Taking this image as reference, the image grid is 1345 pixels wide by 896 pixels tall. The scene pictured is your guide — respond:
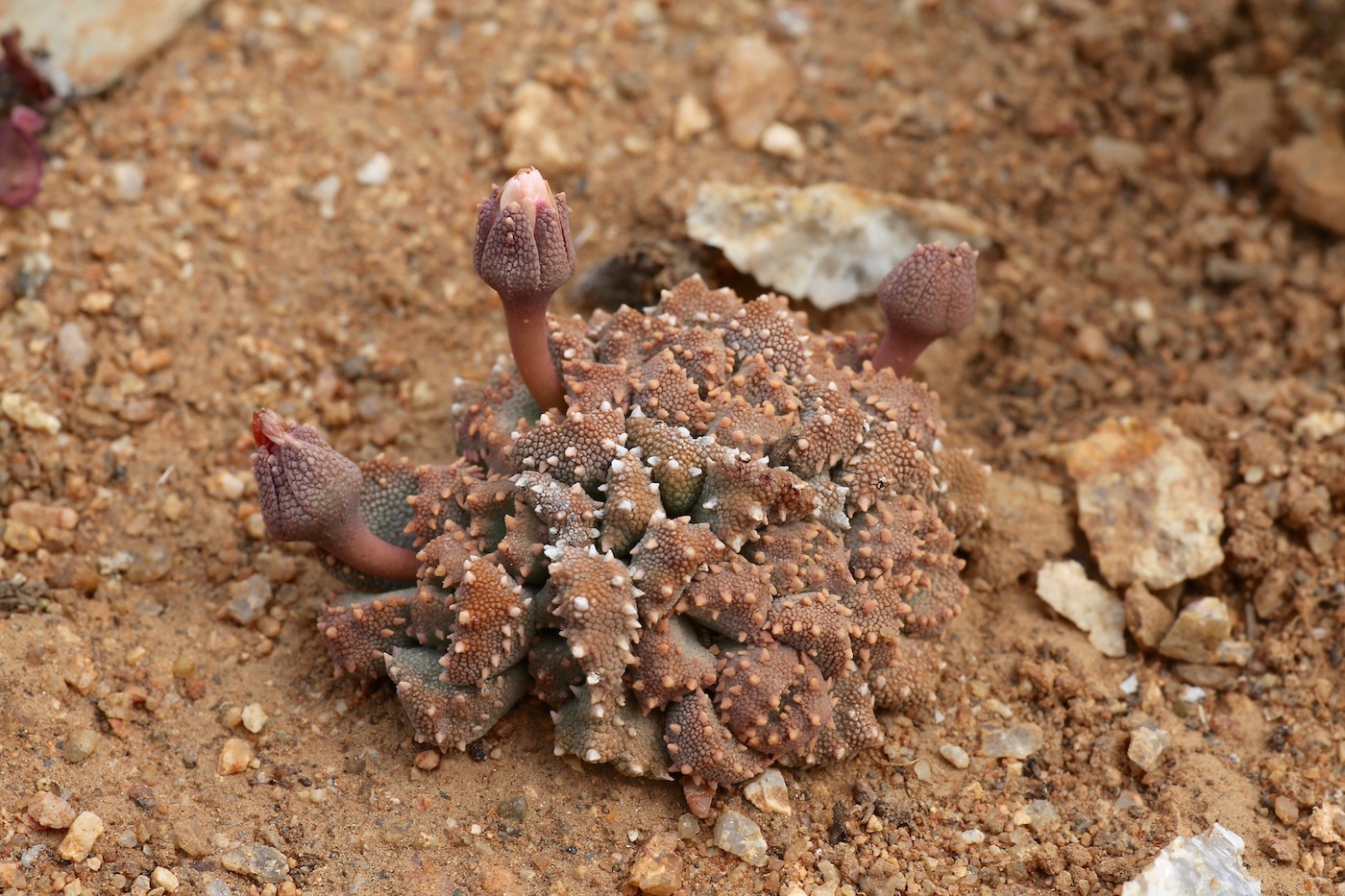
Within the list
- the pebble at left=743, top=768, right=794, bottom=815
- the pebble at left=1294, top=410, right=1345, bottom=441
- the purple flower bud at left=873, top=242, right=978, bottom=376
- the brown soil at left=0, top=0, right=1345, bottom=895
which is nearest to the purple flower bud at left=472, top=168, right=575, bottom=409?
the purple flower bud at left=873, top=242, right=978, bottom=376

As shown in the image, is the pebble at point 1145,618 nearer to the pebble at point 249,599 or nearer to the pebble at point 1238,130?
the pebble at point 1238,130

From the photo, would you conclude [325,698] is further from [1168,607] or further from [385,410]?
[1168,607]

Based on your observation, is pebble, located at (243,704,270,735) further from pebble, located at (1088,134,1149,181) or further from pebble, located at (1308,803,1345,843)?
pebble, located at (1088,134,1149,181)

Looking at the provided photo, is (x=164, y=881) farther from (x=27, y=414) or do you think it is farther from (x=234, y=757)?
(x=27, y=414)

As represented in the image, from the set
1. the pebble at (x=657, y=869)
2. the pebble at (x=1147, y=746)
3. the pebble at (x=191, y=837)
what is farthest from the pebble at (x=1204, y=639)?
the pebble at (x=191, y=837)

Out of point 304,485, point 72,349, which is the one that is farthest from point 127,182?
point 304,485
